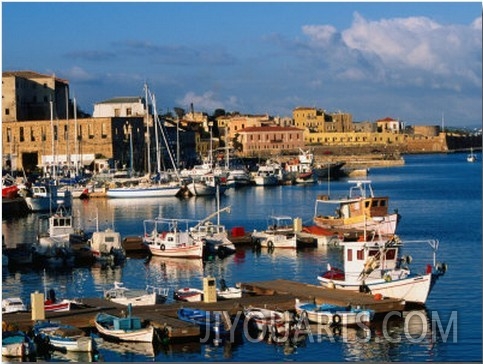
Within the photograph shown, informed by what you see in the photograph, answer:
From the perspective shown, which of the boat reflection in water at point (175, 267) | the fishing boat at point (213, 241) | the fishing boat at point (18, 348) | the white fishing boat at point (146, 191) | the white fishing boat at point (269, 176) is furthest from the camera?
the white fishing boat at point (269, 176)

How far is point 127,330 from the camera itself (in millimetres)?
16312

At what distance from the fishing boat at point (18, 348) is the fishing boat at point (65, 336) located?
37cm

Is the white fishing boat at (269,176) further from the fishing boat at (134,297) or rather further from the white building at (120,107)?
the fishing boat at (134,297)

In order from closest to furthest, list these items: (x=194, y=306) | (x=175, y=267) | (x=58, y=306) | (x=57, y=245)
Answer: (x=194, y=306) → (x=58, y=306) → (x=175, y=267) → (x=57, y=245)

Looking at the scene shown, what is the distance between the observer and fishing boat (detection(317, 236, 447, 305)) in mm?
18656

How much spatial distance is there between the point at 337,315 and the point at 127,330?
11.0 ft

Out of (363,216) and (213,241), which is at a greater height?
(363,216)

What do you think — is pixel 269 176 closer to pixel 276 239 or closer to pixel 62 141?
pixel 62 141

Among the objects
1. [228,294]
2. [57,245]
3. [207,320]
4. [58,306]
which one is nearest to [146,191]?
[57,245]

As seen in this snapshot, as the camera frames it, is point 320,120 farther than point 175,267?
Yes

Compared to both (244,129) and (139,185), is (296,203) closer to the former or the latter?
(139,185)

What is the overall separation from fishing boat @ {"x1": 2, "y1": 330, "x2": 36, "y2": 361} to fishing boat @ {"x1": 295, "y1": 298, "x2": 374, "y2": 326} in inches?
175

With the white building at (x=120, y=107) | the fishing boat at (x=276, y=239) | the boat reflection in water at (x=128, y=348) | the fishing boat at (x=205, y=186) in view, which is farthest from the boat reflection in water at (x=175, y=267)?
the white building at (x=120, y=107)

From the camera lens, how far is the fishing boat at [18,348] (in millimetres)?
15305
